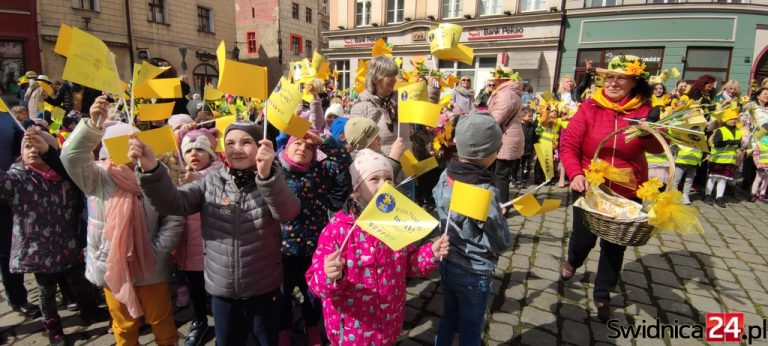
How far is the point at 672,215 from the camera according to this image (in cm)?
232

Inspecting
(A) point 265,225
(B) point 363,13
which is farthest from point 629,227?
(B) point 363,13

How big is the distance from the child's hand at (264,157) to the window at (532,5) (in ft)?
63.8

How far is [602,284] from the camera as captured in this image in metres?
3.04

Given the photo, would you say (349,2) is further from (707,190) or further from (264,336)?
(264,336)

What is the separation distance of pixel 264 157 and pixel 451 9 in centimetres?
2140

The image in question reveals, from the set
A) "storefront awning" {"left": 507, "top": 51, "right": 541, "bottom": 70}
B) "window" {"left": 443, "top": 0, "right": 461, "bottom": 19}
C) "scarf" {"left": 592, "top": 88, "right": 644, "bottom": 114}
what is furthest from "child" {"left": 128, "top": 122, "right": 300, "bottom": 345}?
"window" {"left": 443, "top": 0, "right": 461, "bottom": 19}

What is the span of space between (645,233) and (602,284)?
732mm

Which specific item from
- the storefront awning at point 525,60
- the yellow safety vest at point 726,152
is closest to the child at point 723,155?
the yellow safety vest at point 726,152

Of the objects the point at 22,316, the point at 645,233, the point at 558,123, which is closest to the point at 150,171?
the point at 22,316

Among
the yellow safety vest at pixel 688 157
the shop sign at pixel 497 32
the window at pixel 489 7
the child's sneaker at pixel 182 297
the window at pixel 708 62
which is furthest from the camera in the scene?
the window at pixel 489 7

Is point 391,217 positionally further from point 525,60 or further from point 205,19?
point 205,19

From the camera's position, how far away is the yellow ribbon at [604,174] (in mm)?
2652

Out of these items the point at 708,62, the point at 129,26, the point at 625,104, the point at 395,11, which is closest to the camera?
the point at 625,104

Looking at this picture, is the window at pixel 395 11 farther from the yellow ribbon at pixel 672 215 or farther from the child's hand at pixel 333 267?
the child's hand at pixel 333 267
